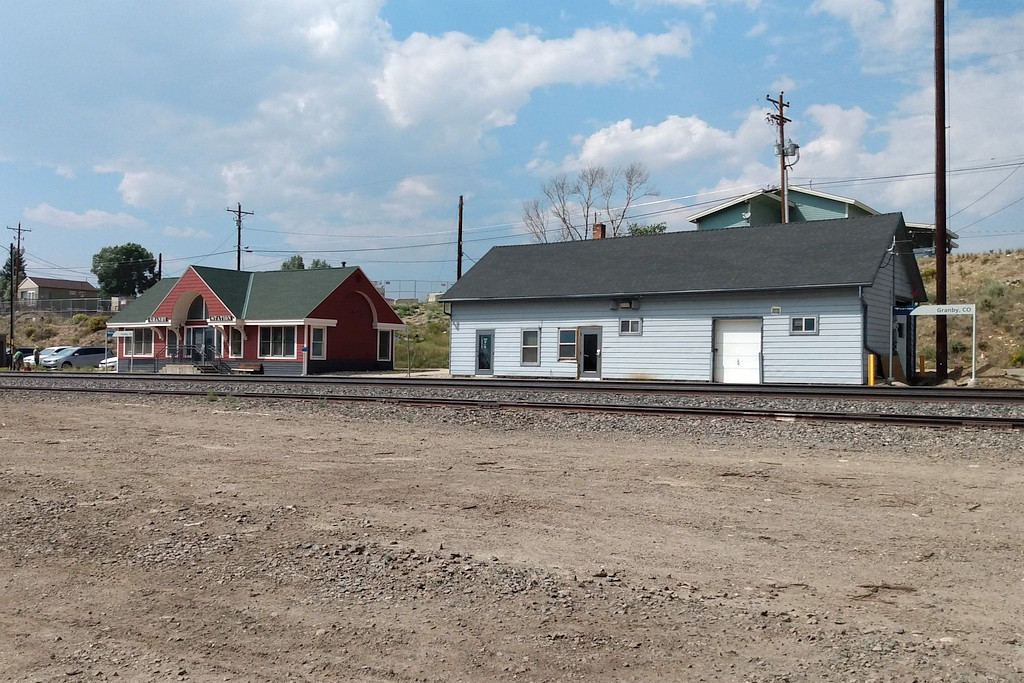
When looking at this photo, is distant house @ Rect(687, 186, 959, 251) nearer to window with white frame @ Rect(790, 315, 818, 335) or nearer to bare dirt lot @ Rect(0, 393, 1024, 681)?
window with white frame @ Rect(790, 315, 818, 335)

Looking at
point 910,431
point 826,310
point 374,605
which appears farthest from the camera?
point 826,310

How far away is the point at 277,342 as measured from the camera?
42031mm

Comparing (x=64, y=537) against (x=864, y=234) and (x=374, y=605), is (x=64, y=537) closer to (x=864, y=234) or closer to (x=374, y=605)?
(x=374, y=605)

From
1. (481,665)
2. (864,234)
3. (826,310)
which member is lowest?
(481,665)

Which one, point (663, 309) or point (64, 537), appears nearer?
point (64, 537)

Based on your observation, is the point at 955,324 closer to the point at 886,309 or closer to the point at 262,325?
the point at 886,309

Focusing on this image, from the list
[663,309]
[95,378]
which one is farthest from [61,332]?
[663,309]

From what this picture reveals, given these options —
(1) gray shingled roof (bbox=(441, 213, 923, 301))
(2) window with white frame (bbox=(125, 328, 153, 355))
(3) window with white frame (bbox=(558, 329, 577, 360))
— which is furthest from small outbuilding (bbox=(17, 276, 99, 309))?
(3) window with white frame (bbox=(558, 329, 577, 360))

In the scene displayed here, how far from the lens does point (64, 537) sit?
23.0 feet

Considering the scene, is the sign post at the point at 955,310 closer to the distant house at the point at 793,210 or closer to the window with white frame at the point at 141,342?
the distant house at the point at 793,210

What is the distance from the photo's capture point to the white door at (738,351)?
27.8 meters

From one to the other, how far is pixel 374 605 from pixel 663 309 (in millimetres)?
25013

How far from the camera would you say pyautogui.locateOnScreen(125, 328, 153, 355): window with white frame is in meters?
46.6

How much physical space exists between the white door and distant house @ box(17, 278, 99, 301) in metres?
114
